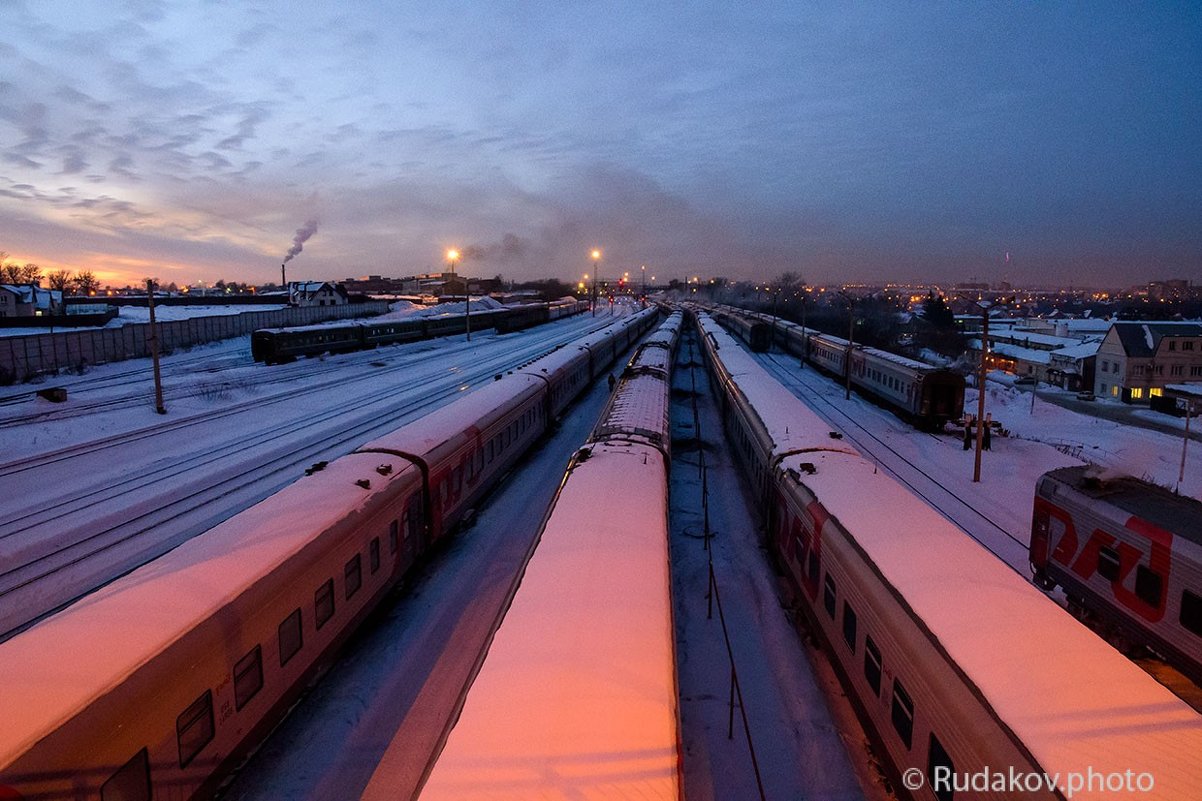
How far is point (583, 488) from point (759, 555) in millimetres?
5944

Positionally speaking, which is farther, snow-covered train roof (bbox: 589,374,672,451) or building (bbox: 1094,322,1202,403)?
building (bbox: 1094,322,1202,403)

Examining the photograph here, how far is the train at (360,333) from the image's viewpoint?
45.0 meters

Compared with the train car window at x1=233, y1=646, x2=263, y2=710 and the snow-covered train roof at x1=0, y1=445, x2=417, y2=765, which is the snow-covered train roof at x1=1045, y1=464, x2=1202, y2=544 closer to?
the snow-covered train roof at x1=0, y1=445, x2=417, y2=765

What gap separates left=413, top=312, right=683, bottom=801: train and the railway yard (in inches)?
1.3

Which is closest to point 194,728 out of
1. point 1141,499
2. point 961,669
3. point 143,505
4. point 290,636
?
point 290,636

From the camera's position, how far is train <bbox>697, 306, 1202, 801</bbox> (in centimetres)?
527

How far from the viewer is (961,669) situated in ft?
21.0

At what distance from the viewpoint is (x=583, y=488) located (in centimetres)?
1216

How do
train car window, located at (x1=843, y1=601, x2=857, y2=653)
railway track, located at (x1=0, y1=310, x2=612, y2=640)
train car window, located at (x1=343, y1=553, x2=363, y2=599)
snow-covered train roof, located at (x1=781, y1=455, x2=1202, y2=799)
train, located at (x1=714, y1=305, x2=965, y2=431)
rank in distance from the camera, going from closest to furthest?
snow-covered train roof, located at (x1=781, y1=455, x2=1202, y2=799) → train car window, located at (x1=843, y1=601, x2=857, y2=653) → train car window, located at (x1=343, y1=553, x2=363, y2=599) → railway track, located at (x1=0, y1=310, x2=612, y2=640) → train, located at (x1=714, y1=305, x2=965, y2=431)

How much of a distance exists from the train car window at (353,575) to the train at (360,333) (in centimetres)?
3846

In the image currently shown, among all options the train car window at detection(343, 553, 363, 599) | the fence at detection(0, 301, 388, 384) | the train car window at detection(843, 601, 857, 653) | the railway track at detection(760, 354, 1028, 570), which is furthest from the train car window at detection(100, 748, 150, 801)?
the fence at detection(0, 301, 388, 384)

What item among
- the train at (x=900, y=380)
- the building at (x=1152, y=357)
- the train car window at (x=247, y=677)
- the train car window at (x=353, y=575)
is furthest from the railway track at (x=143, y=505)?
the building at (x=1152, y=357)

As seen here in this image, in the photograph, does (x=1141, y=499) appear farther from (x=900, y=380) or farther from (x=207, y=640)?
(x=900, y=380)

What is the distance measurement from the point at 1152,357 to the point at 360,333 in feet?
211
